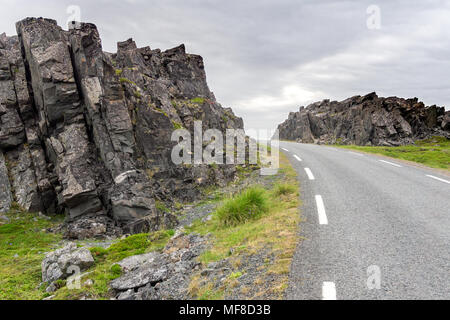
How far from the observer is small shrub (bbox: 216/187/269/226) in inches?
414

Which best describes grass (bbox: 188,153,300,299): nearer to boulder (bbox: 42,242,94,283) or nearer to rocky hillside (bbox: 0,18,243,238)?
boulder (bbox: 42,242,94,283)

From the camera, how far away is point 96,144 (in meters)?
19.1

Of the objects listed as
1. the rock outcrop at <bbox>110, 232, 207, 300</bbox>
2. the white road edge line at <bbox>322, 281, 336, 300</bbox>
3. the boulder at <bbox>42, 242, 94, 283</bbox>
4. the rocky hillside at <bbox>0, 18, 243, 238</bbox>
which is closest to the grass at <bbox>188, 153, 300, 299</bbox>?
the rock outcrop at <bbox>110, 232, 207, 300</bbox>

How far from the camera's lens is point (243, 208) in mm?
10727

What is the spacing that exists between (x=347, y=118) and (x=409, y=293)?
58.4 m

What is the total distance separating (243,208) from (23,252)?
10.8m

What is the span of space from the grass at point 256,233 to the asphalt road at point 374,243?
326 mm

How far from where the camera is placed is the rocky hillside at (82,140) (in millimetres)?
17141

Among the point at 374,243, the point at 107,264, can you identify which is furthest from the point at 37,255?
the point at 374,243

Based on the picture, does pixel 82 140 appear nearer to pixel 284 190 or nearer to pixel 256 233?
pixel 284 190

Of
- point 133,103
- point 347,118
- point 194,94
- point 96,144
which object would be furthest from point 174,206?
point 347,118

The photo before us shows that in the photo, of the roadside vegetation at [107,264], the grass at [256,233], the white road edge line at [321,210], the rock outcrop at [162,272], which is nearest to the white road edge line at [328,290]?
the grass at [256,233]

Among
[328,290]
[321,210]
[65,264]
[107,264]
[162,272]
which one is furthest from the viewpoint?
[321,210]

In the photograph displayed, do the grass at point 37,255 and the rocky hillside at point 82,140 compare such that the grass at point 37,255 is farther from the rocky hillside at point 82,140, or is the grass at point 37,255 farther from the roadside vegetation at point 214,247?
the rocky hillside at point 82,140
